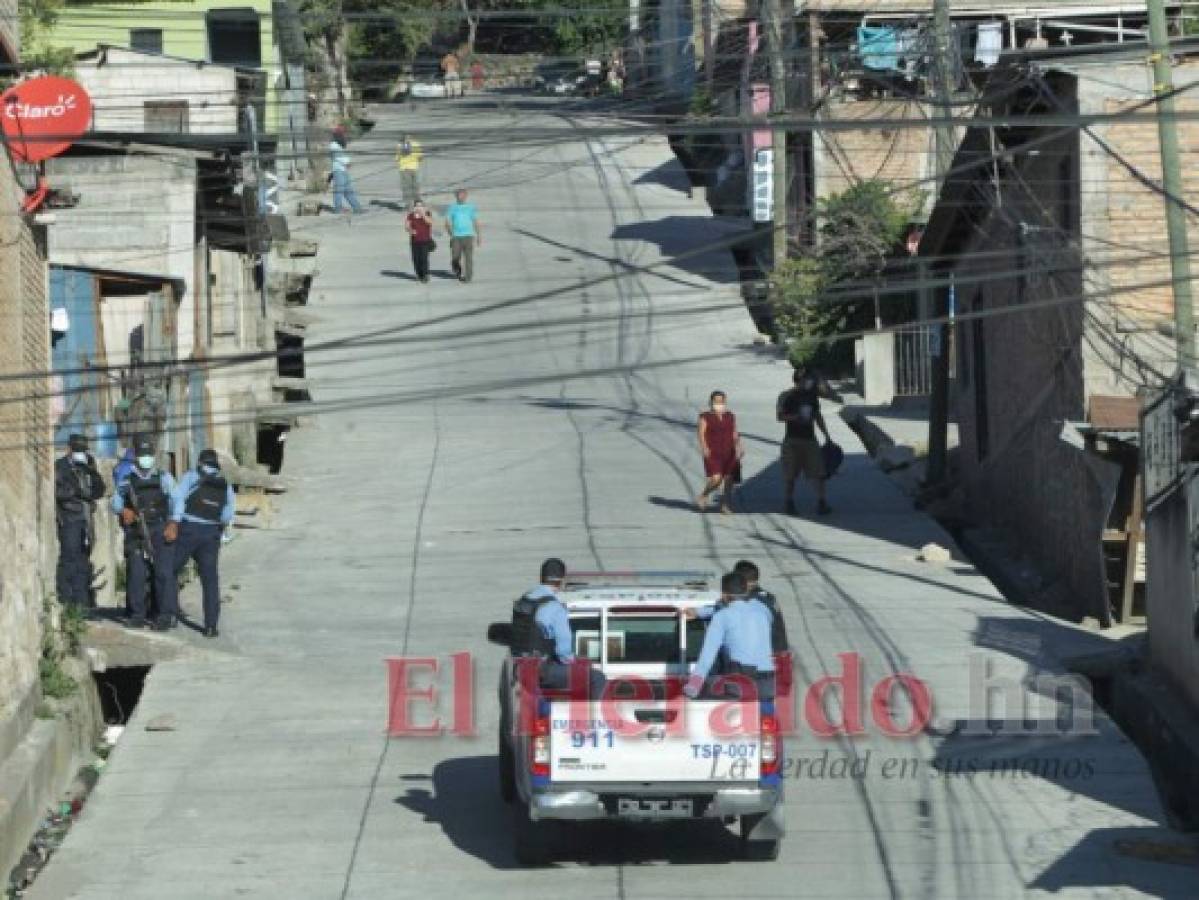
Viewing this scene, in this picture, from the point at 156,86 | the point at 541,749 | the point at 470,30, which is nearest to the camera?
the point at 541,749

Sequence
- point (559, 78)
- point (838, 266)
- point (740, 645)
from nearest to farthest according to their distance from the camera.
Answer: point (740, 645) < point (838, 266) < point (559, 78)

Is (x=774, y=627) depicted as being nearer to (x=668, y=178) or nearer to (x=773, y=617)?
(x=773, y=617)

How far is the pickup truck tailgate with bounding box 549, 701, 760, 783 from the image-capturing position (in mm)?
13500

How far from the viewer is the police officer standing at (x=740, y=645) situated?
13.7 meters

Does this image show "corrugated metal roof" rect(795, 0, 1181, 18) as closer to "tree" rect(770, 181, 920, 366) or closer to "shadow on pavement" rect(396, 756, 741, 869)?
"tree" rect(770, 181, 920, 366)

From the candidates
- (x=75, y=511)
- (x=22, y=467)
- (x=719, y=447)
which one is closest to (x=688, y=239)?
(x=719, y=447)

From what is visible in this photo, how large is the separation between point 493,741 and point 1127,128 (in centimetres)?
959

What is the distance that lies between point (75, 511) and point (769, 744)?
330 inches

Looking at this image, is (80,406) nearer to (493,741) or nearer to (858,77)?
(493,741)

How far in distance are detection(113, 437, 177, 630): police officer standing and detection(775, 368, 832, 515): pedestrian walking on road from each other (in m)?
8.31

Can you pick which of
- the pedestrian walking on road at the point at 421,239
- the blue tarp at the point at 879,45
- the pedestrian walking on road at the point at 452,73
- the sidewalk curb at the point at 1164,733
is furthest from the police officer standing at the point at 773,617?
the pedestrian walking on road at the point at 452,73

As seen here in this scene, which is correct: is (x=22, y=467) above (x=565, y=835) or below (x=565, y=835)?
above

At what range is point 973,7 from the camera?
43.9 m

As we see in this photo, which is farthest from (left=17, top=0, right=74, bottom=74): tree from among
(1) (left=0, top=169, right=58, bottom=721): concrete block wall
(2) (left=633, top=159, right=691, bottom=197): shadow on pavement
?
(2) (left=633, top=159, right=691, bottom=197): shadow on pavement
